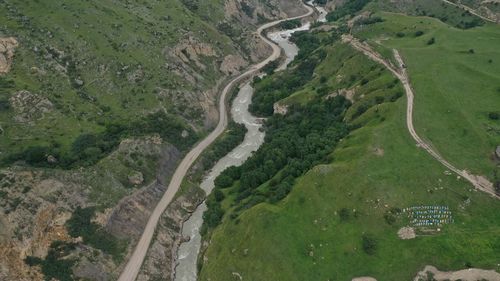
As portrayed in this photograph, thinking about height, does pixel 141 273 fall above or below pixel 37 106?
below

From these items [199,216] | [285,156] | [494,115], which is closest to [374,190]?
[285,156]

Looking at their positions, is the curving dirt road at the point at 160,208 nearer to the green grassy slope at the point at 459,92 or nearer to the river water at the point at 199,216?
the river water at the point at 199,216

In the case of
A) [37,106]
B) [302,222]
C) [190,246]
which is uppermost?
[37,106]

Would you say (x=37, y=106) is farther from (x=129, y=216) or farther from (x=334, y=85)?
(x=334, y=85)

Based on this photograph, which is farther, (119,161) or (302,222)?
(119,161)

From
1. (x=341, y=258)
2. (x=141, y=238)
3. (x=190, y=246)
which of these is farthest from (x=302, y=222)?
(x=141, y=238)

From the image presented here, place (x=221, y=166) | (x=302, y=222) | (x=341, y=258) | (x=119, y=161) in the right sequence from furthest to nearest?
(x=221, y=166), (x=119, y=161), (x=302, y=222), (x=341, y=258)

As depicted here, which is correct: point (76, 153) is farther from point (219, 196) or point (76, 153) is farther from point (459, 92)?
point (459, 92)
